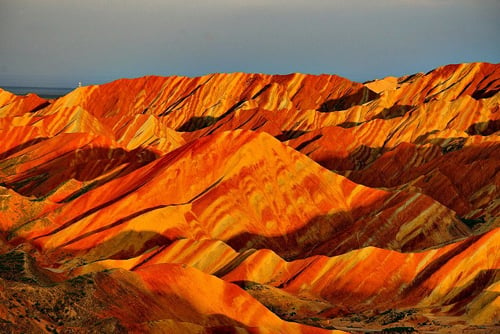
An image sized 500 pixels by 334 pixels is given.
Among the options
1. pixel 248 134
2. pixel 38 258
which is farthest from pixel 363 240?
pixel 38 258

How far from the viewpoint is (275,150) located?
429ft

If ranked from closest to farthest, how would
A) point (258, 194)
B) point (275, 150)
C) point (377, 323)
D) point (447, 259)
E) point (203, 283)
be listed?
point (203, 283) → point (377, 323) → point (447, 259) → point (258, 194) → point (275, 150)

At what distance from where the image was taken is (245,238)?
379 ft

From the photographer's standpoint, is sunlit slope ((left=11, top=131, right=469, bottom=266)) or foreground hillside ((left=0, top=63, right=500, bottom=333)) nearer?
foreground hillside ((left=0, top=63, right=500, bottom=333))

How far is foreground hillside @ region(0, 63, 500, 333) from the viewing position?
2562 inches

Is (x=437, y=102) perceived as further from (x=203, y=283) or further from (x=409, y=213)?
(x=203, y=283)

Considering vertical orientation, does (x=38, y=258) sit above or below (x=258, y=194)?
below

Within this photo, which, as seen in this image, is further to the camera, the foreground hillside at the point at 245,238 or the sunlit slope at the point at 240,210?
the sunlit slope at the point at 240,210

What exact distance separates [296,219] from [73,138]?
58.8m

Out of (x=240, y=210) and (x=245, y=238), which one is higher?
(x=240, y=210)

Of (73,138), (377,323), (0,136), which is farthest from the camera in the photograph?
(0,136)

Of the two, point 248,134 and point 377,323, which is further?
point 248,134

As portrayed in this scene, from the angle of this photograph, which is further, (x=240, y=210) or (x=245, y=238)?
(x=240, y=210)

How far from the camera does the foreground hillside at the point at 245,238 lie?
65062 mm
